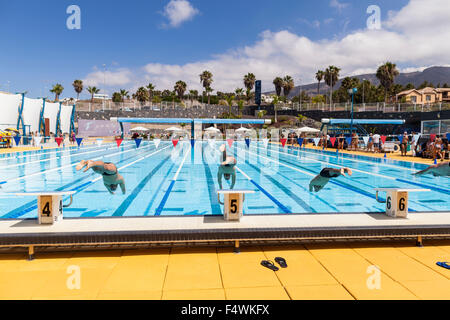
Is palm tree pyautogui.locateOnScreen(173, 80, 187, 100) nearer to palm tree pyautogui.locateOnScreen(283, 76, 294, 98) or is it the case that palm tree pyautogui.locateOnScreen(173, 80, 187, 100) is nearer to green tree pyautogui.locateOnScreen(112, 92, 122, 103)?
green tree pyautogui.locateOnScreen(112, 92, 122, 103)

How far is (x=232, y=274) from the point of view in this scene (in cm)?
274

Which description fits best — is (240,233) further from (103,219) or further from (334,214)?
(103,219)

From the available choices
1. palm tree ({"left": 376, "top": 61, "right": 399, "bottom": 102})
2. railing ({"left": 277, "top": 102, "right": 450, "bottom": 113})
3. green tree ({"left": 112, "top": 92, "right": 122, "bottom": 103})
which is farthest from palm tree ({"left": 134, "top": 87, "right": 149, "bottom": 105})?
palm tree ({"left": 376, "top": 61, "right": 399, "bottom": 102})

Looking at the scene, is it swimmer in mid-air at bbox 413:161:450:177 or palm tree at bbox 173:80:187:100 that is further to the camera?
palm tree at bbox 173:80:187:100

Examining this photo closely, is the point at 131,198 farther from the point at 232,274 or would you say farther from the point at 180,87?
the point at 180,87

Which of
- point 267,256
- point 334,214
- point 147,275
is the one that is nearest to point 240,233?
point 267,256

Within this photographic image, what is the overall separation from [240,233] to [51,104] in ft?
108

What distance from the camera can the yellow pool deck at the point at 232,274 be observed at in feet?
7.82

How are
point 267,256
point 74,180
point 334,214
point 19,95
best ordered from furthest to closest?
point 19,95 → point 74,180 → point 334,214 → point 267,256

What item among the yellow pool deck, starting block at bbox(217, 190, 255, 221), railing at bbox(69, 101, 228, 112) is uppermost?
railing at bbox(69, 101, 228, 112)

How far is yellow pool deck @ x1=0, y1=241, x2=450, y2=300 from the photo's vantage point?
2.38 metres
